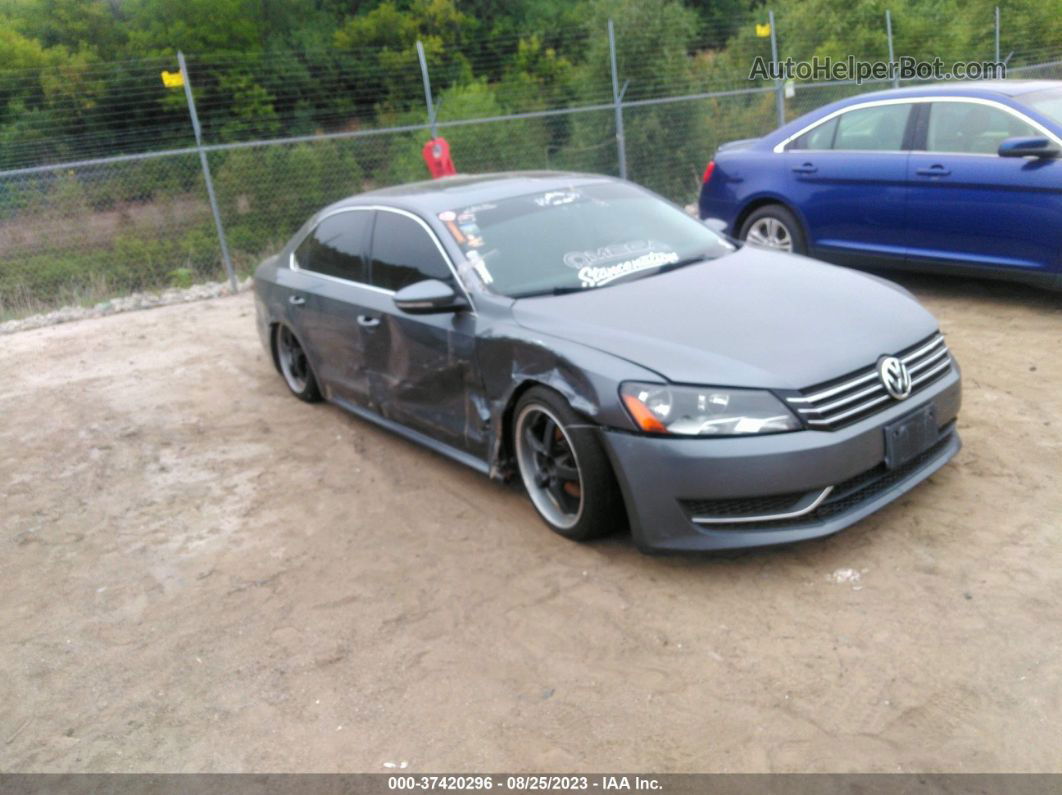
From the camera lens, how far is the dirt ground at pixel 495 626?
3182mm

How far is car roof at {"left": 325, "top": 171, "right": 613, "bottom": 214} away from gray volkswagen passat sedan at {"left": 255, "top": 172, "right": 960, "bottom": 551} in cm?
2

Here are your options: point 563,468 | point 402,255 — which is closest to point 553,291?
point 563,468

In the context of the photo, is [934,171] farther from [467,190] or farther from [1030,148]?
[467,190]

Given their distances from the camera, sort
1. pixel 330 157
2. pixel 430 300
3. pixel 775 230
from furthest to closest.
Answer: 1. pixel 330 157
2. pixel 775 230
3. pixel 430 300

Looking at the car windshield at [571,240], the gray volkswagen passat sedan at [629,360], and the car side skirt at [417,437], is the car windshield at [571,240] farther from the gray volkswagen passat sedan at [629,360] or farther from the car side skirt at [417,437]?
the car side skirt at [417,437]

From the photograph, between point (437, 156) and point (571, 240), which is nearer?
point (571, 240)

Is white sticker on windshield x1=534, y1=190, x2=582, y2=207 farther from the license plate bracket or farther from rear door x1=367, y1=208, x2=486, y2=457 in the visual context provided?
the license plate bracket

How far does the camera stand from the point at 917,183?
283 inches

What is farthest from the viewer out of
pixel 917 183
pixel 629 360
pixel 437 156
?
pixel 437 156

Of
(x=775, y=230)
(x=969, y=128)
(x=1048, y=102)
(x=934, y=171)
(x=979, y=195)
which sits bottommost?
(x=775, y=230)

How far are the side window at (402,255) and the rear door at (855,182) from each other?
3.75 meters

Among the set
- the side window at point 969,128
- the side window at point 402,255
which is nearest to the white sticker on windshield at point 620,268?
the side window at point 402,255

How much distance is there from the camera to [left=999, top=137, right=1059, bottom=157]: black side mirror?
6.47 meters

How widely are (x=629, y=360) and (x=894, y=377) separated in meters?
1.08
